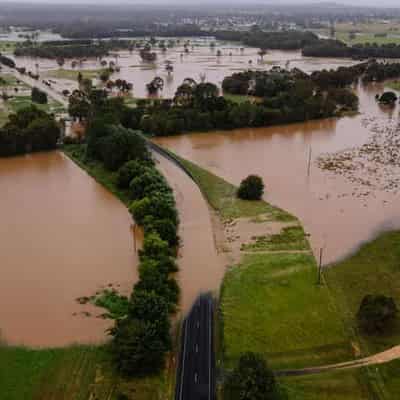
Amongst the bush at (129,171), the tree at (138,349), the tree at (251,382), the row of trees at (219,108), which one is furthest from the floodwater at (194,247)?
the row of trees at (219,108)

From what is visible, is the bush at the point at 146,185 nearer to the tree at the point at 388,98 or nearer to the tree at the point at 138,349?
the tree at the point at 138,349

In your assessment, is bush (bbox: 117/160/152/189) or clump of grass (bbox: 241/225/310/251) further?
bush (bbox: 117/160/152/189)

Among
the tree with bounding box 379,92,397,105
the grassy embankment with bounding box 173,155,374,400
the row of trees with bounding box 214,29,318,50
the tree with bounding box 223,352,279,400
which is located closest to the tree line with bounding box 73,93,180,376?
the grassy embankment with bounding box 173,155,374,400

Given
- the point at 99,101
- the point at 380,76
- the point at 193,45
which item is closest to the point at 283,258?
the point at 99,101

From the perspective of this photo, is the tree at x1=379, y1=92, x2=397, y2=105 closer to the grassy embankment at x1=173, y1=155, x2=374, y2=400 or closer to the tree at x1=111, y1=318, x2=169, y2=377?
the grassy embankment at x1=173, y1=155, x2=374, y2=400

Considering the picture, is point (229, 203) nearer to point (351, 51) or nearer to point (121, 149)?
point (121, 149)

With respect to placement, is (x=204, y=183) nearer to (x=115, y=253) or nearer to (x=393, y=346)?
(x=115, y=253)
